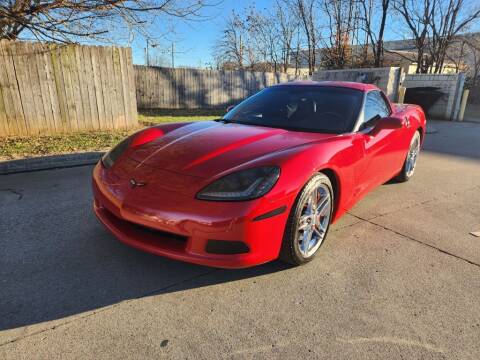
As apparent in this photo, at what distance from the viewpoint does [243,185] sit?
230 cm

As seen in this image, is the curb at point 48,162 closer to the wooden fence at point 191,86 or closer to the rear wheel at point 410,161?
the rear wheel at point 410,161

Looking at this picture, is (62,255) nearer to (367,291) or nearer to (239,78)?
(367,291)

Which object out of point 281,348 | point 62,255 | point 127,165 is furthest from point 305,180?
point 62,255

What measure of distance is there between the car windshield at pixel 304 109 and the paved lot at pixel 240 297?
1.05 m

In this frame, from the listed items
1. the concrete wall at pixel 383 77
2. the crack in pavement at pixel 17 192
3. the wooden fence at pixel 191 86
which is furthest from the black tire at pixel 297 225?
the wooden fence at pixel 191 86

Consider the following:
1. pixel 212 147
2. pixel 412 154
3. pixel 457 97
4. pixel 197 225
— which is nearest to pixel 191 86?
pixel 457 97

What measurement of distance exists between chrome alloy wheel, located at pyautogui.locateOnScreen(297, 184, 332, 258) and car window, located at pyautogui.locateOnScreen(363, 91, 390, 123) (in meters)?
1.16

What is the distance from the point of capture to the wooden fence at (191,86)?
1495 centimetres

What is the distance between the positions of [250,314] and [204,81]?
596 inches

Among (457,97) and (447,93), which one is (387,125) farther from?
(457,97)

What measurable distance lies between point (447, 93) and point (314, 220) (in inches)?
570

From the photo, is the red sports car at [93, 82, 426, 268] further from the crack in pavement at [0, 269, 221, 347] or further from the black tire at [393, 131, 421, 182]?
the black tire at [393, 131, 421, 182]

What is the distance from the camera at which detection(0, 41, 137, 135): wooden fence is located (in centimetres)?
692

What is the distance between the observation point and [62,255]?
9.13 ft
